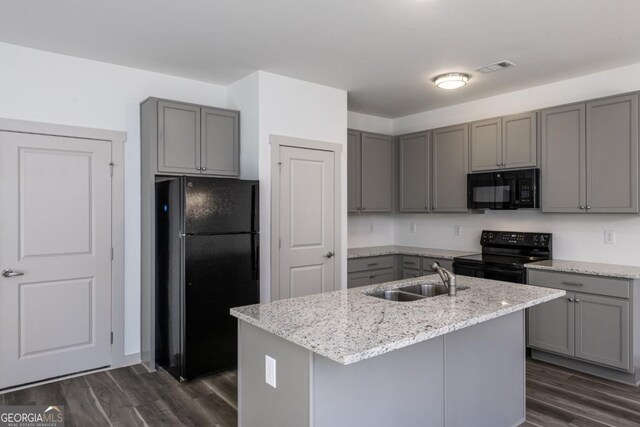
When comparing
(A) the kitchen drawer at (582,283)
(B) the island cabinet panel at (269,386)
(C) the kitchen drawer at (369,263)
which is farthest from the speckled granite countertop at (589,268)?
(B) the island cabinet panel at (269,386)

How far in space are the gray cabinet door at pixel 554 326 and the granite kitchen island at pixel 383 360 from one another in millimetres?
1225

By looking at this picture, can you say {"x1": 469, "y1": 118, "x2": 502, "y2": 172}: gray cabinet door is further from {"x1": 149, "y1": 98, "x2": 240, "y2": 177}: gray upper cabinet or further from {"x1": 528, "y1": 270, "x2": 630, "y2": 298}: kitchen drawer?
{"x1": 149, "y1": 98, "x2": 240, "y2": 177}: gray upper cabinet

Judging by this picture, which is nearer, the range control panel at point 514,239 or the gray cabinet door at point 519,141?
the gray cabinet door at point 519,141

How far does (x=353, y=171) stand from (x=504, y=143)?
1555 mm

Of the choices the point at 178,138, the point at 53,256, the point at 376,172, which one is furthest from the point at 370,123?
the point at 53,256

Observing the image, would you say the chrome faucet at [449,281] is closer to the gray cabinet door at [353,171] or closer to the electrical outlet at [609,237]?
the electrical outlet at [609,237]

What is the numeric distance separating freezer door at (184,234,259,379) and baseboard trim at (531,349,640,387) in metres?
2.52

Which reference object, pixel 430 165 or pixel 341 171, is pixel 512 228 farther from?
pixel 341 171

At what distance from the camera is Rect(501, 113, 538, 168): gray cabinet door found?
12.9ft

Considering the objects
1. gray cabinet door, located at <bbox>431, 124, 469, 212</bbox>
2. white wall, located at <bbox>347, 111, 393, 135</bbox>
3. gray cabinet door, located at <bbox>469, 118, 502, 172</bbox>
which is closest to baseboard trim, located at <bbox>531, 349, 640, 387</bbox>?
gray cabinet door, located at <bbox>431, 124, 469, 212</bbox>

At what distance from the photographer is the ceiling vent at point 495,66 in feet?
11.5

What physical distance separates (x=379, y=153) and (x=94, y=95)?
297 cm

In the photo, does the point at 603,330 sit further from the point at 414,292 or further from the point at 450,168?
the point at 450,168

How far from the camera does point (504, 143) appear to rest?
164 inches
